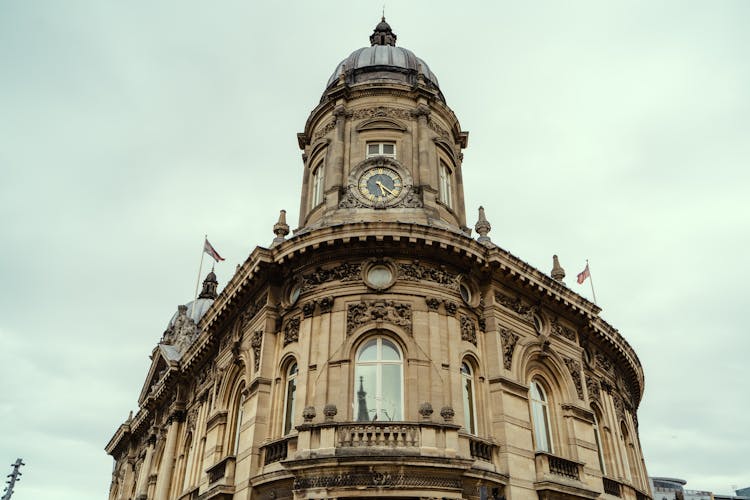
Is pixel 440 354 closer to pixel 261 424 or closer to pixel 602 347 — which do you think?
pixel 261 424

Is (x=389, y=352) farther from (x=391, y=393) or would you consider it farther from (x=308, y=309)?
(x=308, y=309)

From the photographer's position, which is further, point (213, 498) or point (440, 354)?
point (213, 498)

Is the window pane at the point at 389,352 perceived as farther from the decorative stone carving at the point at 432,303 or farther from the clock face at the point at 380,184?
the clock face at the point at 380,184

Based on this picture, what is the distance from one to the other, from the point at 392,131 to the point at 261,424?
14.3 m

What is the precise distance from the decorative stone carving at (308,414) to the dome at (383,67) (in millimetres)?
17129

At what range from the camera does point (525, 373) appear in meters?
23.2

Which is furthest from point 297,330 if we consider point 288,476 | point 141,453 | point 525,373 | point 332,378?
point 141,453

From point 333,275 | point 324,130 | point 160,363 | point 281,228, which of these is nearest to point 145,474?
point 160,363

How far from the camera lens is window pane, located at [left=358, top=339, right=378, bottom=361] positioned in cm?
2086

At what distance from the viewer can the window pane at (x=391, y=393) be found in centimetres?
1972

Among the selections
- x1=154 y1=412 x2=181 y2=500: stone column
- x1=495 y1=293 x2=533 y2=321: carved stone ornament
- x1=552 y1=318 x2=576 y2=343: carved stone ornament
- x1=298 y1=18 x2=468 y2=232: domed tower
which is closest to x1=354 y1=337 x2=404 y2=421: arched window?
x1=495 y1=293 x2=533 y2=321: carved stone ornament

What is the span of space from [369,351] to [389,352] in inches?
26.2

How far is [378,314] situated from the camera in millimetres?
21000

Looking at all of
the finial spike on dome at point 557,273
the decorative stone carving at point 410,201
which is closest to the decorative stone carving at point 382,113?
the decorative stone carving at point 410,201
